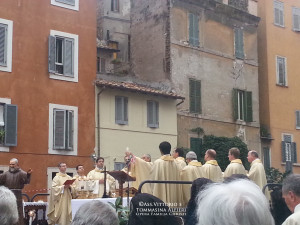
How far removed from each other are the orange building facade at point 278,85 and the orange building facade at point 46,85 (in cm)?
1190

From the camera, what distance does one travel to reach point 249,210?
9.50 feet

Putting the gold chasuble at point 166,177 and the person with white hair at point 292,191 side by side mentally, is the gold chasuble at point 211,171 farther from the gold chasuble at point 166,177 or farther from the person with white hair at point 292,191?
the person with white hair at point 292,191

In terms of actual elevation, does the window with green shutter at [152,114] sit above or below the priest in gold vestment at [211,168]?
above

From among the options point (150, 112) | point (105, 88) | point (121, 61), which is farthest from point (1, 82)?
point (121, 61)

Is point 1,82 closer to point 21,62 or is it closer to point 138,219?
point 21,62

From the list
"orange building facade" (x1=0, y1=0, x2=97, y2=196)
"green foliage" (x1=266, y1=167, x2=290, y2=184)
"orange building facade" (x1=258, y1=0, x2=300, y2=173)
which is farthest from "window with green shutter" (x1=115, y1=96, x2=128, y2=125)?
"orange building facade" (x1=258, y1=0, x2=300, y2=173)

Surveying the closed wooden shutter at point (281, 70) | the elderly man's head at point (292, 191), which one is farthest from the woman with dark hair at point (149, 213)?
the closed wooden shutter at point (281, 70)

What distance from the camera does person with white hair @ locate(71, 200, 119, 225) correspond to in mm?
3395

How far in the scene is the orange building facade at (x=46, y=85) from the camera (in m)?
21.2

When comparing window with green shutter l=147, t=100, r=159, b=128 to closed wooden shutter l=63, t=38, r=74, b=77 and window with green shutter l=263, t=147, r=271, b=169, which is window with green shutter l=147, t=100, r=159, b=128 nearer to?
closed wooden shutter l=63, t=38, r=74, b=77

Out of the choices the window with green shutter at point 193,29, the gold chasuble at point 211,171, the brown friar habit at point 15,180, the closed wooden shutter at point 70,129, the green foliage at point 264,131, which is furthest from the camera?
the green foliage at point 264,131

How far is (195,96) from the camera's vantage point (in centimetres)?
2798

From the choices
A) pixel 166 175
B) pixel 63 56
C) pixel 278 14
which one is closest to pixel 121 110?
pixel 63 56

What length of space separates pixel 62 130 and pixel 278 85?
48.6 ft
